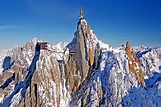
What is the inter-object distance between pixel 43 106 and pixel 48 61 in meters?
16.9

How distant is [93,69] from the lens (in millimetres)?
95062

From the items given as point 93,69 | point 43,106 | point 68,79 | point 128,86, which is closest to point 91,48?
point 93,69

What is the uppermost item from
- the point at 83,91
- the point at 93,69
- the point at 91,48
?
the point at 91,48

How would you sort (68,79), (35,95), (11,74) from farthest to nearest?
1. (11,74)
2. (68,79)
3. (35,95)

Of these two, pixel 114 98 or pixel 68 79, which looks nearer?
pixel 114 98

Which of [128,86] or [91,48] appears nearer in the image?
[128,86]

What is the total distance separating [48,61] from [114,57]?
24.6 m

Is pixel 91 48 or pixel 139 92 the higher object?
pixel 91 48

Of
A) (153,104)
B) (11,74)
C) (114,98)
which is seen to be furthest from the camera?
(11,74)

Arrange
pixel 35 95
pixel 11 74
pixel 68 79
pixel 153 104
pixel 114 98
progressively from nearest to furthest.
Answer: pixel 153 104
pixel 114 98
pixel 35 95
pixel 68 79
pixel 11 74

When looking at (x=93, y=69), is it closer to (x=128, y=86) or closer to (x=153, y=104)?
(x=128, y=86)

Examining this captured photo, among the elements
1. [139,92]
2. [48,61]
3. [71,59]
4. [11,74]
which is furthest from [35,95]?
[11,74]

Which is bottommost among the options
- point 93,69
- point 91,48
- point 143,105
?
point 143,105

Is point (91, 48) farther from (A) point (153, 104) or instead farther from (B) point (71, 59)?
(A) point (153, 104)
